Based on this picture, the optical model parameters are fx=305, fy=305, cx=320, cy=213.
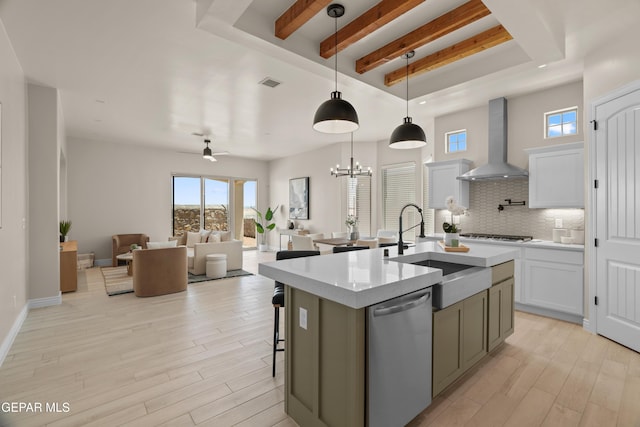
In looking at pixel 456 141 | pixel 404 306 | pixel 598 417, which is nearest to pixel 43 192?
pixel 404 306

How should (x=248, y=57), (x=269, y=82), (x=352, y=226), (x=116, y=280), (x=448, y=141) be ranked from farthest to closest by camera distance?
(x=352, y=226) → (x=116, y=280) → (x=448, y=141) → (x=269, y=82) → (x=248, y=57)

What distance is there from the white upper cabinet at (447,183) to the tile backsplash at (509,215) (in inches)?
8.6

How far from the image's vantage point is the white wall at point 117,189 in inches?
281

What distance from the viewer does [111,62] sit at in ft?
11.7

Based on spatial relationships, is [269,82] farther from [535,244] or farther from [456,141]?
[535,244]

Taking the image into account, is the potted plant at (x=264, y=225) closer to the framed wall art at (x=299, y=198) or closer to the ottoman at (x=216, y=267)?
the framed wall art at (x=299, y=198)

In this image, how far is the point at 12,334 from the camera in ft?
10.2

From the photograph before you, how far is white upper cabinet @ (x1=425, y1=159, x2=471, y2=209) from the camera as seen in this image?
4.76 metres

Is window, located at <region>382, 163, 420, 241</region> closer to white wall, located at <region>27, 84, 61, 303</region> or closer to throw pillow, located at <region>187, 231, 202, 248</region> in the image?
throw pillow, located at <region>187, 231, 202, 248</region>

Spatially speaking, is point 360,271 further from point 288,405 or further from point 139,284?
point 139,284

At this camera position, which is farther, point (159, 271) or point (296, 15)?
point (159, 271)

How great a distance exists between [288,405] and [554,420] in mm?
1701

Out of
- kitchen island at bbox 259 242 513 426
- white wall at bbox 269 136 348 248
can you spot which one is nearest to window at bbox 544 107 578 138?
kitchen island at bbox 259 242 513 426

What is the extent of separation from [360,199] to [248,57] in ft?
15.9
